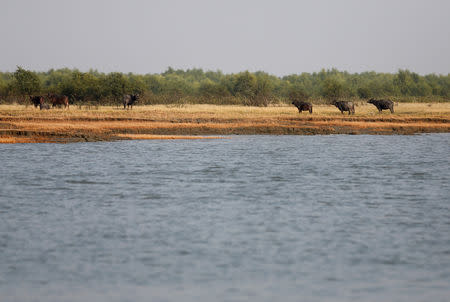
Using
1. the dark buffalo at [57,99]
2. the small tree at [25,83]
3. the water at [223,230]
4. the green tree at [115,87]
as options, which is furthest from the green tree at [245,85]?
the water at [223,230]

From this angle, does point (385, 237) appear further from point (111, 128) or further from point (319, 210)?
point (111, 128)

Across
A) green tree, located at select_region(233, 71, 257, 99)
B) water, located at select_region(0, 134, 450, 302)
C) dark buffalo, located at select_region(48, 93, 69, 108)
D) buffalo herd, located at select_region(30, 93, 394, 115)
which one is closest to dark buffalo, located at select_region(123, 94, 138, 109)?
buffalo herd, located at select_region(30, 93, 394, 115)

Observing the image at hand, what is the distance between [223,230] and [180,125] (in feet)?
92.8

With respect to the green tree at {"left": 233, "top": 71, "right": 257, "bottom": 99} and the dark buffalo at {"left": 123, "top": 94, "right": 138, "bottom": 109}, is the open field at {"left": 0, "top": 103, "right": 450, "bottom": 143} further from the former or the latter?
the green tree at {"left": 233, "top": 71, "right": 257, "bottom": 99}

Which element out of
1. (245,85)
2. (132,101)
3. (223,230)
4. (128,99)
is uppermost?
(245,85)

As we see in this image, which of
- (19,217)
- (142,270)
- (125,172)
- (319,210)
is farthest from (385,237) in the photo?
(125,172)

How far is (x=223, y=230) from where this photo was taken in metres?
13.8

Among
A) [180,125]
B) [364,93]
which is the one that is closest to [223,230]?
[180,125]

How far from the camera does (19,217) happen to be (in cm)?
1530

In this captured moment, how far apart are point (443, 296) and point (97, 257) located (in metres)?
5.90

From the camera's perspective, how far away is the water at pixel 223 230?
9.81 metres

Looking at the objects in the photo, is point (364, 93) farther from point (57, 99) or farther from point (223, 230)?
point (223, 230)

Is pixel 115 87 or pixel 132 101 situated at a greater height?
pixel 115 87

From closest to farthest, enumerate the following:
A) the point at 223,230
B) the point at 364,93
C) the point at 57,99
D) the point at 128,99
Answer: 1. the point at 223,230
2. the point at 57,99
3. the point at 128,99
4. the point at 364,93
